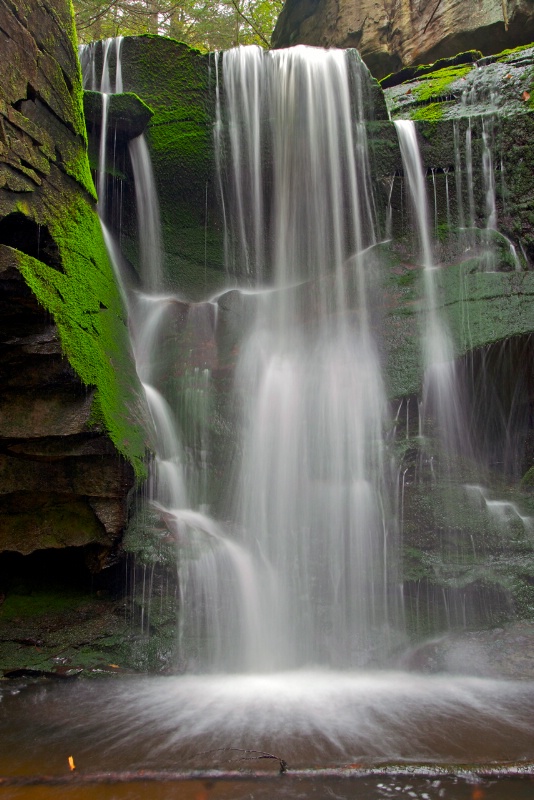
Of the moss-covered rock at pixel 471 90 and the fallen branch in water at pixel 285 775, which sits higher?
the moss-covered rock at pixel 471 90

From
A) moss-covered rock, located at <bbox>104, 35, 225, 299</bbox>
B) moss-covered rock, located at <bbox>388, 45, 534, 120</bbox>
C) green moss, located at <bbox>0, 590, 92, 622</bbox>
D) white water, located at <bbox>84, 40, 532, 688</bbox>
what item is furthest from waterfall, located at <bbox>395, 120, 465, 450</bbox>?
green moss, located at <bbox>0, 590, 92, 622</bbox>

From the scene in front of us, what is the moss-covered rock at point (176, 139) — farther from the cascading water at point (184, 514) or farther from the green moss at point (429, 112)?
the green moss at point (429, 112)

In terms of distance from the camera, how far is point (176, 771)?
3152 mm

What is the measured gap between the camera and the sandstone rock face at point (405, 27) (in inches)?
445

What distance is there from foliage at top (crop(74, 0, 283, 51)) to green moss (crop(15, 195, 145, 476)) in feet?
38.6

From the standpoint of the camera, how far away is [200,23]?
16.4 m

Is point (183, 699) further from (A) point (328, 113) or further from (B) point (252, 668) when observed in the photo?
(A) point (328, 113)

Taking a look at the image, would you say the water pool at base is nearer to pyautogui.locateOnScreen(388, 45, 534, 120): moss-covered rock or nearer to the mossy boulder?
the mossy boulder

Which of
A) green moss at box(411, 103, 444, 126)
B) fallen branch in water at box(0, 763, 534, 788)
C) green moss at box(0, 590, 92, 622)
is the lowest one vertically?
fallen branch in water at box(0, 763, 534, 788)

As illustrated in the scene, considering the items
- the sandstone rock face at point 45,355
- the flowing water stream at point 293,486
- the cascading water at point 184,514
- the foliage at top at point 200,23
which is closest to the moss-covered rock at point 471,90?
the flowing water stream at point 293,486

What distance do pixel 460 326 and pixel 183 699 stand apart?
502 cm

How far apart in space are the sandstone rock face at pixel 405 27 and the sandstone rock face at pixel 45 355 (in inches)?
352

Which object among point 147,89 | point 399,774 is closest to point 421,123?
point 147,89

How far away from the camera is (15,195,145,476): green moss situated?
5.14 meters
